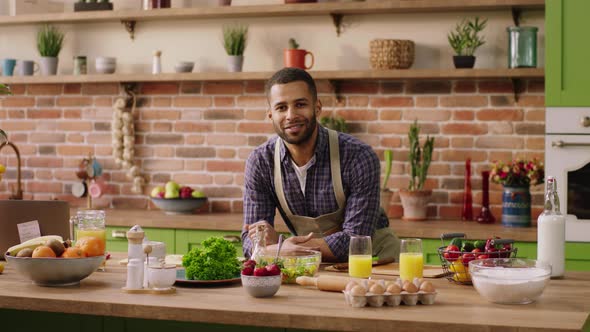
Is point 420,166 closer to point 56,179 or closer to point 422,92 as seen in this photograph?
point 422,92

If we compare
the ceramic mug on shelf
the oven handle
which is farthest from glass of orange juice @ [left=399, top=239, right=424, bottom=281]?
the ceramic mug on shelf

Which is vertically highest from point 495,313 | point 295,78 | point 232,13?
point 232,13

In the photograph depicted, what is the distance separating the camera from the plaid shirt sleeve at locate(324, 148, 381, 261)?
3547 millimetres

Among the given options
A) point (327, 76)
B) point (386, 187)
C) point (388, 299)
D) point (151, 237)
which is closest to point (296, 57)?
point (327, 76)

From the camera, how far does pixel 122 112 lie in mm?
5688

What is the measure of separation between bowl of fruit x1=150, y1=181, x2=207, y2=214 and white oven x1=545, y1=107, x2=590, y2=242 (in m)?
2.07

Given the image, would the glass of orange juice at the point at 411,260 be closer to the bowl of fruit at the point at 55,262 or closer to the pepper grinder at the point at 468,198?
the bowl of fruit at the point at 55,262

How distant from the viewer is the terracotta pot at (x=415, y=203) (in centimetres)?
500

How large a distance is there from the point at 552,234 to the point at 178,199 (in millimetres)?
2866

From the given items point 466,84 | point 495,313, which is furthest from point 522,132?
point 495,313

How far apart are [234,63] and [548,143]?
1926mm

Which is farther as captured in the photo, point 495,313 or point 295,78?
point 295,78

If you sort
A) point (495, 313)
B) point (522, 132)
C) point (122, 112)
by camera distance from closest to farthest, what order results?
point (495, 313) < point (522, 132) < point (122, 112)

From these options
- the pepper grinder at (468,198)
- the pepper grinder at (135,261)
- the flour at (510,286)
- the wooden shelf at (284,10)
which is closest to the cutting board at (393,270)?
the flour at (510,286)
